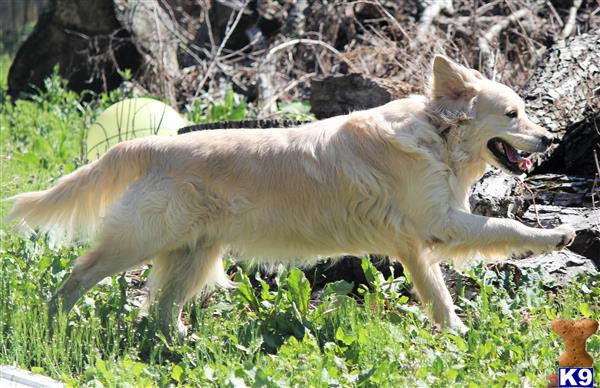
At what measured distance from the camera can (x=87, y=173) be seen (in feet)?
19.9

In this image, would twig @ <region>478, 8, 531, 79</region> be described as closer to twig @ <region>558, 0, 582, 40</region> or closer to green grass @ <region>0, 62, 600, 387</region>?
twig @ <region>558, 0, 582, 40</region>

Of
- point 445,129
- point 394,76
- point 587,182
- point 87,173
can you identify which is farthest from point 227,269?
point 394,76

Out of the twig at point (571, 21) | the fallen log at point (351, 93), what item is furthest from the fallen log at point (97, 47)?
the twig at point (571, 21)

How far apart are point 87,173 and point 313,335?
5.99 feet

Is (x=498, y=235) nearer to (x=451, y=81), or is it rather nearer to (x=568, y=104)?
(x=451, y=81)

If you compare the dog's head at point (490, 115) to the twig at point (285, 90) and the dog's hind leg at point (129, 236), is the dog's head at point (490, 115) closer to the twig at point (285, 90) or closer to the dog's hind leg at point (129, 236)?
the dog's hind leg at point (129, 236)

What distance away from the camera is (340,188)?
582cm

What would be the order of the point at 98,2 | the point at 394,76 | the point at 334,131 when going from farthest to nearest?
the point at 98,2, the point at 394,76, the point at 334,131

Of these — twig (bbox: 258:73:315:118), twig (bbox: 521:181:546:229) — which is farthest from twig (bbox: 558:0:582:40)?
twig (bbox: 521:181:546:229)

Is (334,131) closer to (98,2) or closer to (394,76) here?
(394,76)

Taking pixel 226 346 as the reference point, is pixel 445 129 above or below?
above

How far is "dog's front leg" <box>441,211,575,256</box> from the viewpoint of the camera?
5.57 metres

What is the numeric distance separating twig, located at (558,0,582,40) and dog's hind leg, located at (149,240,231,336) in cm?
575

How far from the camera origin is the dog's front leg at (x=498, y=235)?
557 centimetres
